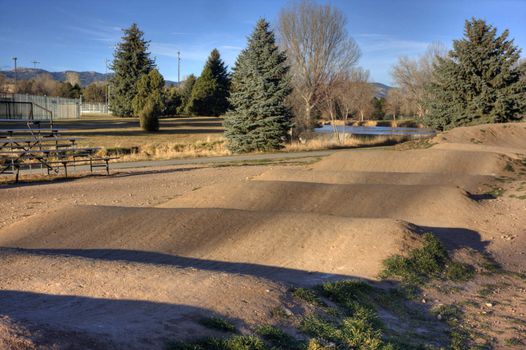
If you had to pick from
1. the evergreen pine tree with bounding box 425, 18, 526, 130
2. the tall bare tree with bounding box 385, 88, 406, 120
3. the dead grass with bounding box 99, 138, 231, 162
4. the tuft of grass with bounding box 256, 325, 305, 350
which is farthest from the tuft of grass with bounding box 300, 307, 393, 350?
the tall bare tree with bounding box 385, 88, 406, 120

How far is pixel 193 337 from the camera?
4.29 metres

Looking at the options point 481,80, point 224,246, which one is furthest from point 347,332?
point 481,80

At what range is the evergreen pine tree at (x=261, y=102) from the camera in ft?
95.5

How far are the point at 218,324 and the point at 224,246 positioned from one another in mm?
4244

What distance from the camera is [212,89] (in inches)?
2746

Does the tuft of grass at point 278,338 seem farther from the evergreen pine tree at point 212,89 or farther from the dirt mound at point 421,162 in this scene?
the evergreen pine tree at point 212,89

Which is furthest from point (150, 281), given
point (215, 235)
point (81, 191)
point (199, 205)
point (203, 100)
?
point (203, 100)

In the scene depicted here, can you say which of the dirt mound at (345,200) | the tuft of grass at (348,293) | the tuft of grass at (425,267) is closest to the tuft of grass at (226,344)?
the tuft of grass at (348,293)

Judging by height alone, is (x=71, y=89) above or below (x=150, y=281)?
above

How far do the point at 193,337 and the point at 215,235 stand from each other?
4983 mm

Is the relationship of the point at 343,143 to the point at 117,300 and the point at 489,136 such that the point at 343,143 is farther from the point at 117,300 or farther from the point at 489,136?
the point at 117,300

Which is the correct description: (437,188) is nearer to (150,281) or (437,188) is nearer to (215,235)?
(215,235)

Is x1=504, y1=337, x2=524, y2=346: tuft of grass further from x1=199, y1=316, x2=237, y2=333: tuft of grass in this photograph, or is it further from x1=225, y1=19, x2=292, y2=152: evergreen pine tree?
x1=225, y1=19, x2=292, y2=152: evergreen pine tree

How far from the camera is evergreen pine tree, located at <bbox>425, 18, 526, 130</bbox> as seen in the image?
33.2m
